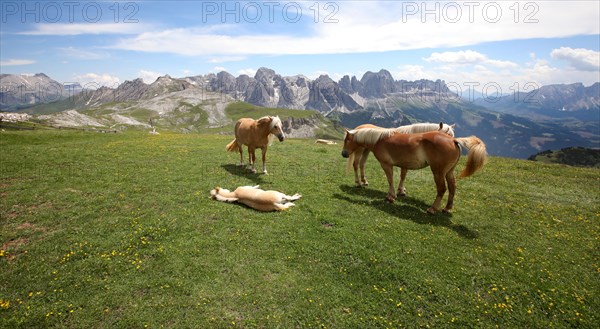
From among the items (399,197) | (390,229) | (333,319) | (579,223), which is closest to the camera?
(333,319)

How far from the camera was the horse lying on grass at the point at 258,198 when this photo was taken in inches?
566

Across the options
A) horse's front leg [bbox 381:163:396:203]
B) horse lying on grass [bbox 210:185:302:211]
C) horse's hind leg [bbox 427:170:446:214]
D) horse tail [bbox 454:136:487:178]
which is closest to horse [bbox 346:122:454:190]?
horse's front leg [bbox 381:163:396:203]

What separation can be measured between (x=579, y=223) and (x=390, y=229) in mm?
10185

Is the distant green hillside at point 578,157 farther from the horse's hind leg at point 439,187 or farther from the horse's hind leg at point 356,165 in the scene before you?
the horse's hind leg at point 439,187

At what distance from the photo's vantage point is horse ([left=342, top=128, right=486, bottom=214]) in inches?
548

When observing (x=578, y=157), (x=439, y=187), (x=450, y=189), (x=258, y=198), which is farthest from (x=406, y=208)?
(x=578, y=157)

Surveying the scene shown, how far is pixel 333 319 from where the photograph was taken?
8.45m

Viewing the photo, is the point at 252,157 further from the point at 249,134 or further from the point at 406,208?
the point at 406,208

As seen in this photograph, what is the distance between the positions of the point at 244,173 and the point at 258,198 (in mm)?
6220

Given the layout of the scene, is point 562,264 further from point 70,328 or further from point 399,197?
point 70,328

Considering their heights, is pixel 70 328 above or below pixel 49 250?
below

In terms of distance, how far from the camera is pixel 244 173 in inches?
801

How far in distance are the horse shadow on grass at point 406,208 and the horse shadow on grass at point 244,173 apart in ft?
17.0

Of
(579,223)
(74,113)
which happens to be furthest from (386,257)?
(74,113)
